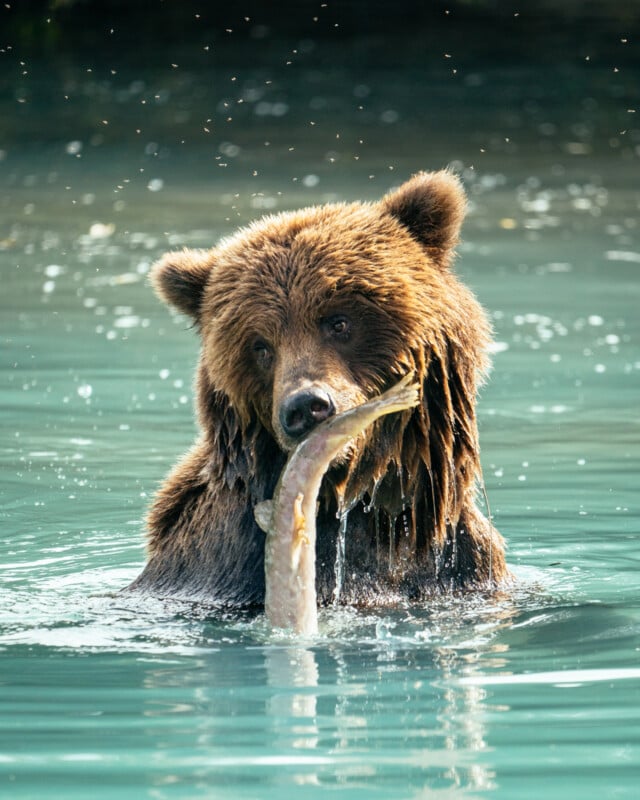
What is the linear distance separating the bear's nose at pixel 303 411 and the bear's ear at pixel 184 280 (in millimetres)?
1036

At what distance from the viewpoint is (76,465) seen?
952 centimetres

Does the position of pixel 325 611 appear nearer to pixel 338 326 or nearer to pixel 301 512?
pixel 301 512

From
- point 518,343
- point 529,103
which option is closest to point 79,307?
point 518,343

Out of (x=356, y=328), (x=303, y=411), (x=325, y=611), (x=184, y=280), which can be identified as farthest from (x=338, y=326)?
(x=325, y=611)

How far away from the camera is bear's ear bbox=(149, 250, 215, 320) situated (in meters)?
6.68

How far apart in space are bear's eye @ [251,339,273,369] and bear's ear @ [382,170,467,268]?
28.1 inches

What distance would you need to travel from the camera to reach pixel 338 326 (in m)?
6.26

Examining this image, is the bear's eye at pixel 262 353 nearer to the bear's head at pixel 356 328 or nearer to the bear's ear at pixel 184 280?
the bear's head at pixel 356 328

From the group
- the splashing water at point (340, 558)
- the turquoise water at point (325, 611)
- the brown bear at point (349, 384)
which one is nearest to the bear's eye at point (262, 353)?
the brown bear at point (349, 384)

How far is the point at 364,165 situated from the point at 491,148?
2.01m

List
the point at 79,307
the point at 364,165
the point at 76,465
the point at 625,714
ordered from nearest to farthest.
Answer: the point at 625,714
the point at 76,465
the point at 79,307
the point at 364,165

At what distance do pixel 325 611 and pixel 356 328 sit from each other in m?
0.98

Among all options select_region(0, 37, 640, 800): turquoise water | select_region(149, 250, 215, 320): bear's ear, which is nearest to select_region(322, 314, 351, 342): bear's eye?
select_region(149, 250, 215, 320): bear's ear

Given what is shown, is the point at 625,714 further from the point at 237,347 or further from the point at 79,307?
the point at 79,307
